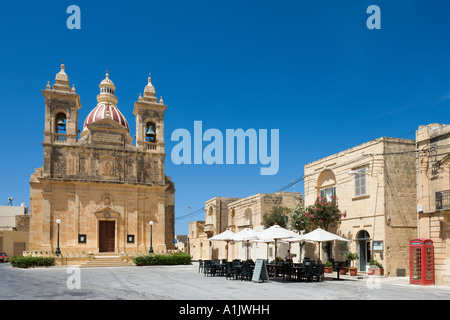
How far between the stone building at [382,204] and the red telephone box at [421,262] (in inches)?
144

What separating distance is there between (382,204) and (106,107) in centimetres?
2984

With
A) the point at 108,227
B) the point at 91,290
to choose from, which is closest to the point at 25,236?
the point at 108,227

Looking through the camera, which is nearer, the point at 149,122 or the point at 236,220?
the point at 149,122

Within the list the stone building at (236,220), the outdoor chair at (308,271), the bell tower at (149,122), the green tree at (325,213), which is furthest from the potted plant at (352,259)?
the bell tower at (149,122)

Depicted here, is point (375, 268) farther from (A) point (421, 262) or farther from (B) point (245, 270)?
(B) point (245, 270)

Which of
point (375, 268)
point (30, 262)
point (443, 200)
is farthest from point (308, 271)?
point (30, 262)

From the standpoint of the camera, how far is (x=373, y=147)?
81.0ft

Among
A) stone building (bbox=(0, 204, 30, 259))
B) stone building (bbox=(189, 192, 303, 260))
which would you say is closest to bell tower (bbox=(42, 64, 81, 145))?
stone building (bbox=(189, 192, 303, 260))

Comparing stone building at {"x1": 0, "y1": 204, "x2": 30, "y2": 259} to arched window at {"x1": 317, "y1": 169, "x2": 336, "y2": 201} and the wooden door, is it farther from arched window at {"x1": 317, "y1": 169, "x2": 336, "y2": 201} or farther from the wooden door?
A: arched window at {"x1": 317, "y1": 169, "x2": 336, "y2": 201}

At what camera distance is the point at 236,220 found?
44562 millimetres

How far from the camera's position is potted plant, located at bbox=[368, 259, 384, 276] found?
75.7 ft

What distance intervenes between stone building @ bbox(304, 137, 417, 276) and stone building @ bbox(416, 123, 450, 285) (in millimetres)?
2587

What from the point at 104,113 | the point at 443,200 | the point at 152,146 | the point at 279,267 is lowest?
the point at 279,267
